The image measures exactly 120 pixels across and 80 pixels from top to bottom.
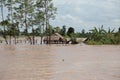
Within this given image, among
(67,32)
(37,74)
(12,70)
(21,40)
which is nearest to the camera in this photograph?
(37,74)

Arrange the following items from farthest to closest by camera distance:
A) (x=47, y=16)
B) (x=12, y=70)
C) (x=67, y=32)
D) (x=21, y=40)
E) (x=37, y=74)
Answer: (x=67, y=32)
(x=21, y=40)
(x=47, y=16)
(x=12, y=70)
(x=37, y=74)

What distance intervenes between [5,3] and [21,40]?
9243mm

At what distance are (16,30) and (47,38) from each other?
355 centimetres

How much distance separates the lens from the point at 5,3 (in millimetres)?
36375

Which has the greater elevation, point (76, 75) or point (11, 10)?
point (11, 10)

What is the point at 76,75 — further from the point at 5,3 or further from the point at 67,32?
the point at 67,32

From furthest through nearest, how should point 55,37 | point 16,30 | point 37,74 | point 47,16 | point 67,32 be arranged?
point 67,32
point 55,37
point 16,30
point 47,16
point 37,74

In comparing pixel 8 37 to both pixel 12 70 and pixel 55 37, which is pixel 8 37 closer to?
pixel 55 37

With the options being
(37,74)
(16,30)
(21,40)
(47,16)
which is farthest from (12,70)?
(21,40)

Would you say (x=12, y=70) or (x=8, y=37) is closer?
(x=12, y=70)

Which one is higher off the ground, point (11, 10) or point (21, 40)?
point (11, 10)

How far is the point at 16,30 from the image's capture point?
1500 inches

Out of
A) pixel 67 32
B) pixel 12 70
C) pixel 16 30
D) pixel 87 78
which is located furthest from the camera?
pixel 67 32

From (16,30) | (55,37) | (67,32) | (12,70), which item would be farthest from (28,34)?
(12,70)
